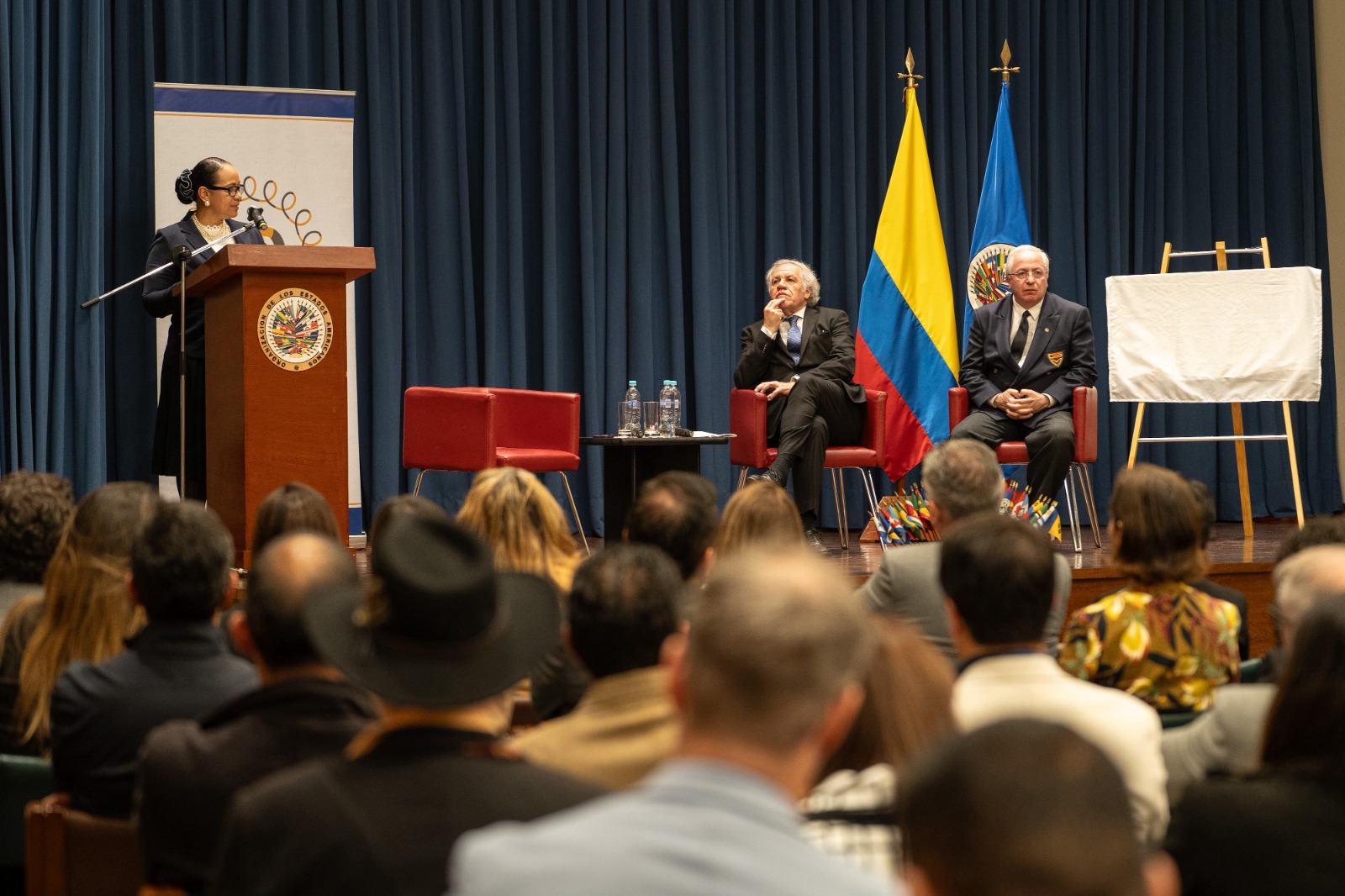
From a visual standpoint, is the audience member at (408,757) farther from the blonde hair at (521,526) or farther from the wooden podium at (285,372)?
the wooden podium at (285,372)

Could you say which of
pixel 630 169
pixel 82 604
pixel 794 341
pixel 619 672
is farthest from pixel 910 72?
pixel 619 672

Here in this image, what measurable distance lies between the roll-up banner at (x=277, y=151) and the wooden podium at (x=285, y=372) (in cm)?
194

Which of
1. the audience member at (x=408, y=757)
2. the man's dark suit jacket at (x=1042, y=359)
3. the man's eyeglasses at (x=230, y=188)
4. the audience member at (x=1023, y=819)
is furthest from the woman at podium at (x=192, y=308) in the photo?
the audience member at (x=1023, y=819)

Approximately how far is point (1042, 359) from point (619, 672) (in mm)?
4795

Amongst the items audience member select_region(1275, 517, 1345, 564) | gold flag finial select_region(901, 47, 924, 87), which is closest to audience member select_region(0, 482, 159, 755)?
audience member select_region(1275, 517, 1345, 564)

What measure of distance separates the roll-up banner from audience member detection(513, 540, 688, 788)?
4807mm

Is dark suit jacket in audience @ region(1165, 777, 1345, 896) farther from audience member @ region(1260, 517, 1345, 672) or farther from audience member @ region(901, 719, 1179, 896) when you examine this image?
audience member @ region(1260, 517, 1345, 672)

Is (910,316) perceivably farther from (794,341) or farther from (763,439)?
(763,439)

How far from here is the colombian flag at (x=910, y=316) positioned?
706cm

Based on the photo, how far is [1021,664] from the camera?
187cm

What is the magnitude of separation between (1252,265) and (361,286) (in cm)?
551

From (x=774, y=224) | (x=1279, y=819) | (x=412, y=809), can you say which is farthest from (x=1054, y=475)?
(x=412, y=809)

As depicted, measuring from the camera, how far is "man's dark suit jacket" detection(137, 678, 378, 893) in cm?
156

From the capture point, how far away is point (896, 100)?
26.8ft
